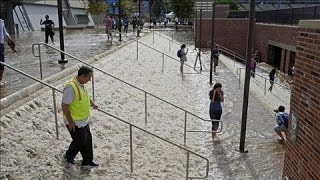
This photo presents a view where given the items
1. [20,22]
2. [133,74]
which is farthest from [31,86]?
[20,22]

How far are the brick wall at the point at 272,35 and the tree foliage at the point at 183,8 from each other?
1699 cm

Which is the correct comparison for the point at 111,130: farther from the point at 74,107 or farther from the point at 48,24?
the point at 48,24

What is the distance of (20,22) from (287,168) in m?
27.9

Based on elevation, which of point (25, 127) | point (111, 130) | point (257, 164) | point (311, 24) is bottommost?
point (257, 164)

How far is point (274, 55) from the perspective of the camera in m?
29.6

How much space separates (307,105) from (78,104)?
316cm

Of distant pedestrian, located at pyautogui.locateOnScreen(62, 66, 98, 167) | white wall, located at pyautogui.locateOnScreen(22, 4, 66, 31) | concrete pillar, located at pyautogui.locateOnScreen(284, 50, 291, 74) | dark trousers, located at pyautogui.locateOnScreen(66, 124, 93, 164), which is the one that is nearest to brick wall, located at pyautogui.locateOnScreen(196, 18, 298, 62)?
concrete pillar, located at pyautogui.locateOnScreen(284, 50, 291, 74)

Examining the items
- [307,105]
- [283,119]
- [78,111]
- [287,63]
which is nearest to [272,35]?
[287,63]

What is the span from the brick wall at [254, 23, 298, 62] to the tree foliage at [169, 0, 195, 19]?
16995 mm

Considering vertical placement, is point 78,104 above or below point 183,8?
below

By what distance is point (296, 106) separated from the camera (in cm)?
514

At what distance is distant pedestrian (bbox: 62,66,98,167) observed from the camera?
546 centimetres

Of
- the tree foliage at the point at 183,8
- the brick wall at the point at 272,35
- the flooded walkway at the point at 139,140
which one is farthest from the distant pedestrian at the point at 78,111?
the tree foliage at the point at 183,8

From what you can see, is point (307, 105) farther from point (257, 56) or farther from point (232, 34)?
point (232, 34)
